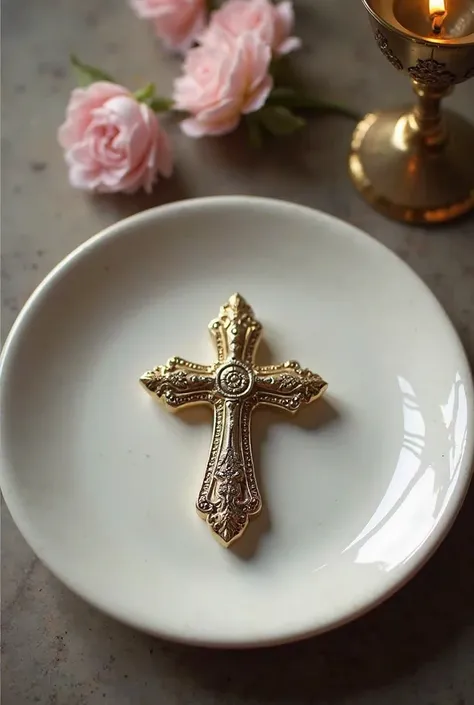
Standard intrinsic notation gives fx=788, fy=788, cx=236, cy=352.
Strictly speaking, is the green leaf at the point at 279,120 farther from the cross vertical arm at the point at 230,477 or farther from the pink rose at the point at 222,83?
the cross vertical arm at the point at 230,477

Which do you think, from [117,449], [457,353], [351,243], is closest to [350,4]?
[351,243]

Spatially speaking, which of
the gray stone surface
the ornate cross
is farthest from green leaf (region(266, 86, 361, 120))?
the ornate cross

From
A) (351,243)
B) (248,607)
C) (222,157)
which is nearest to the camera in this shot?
(248,607)

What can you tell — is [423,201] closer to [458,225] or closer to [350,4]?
[458,225]

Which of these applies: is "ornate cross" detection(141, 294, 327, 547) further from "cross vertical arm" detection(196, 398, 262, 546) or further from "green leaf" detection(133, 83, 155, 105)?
"green leaf" detection(133, 83, 155, 105)

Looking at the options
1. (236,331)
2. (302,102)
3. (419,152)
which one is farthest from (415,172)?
(236,331)
